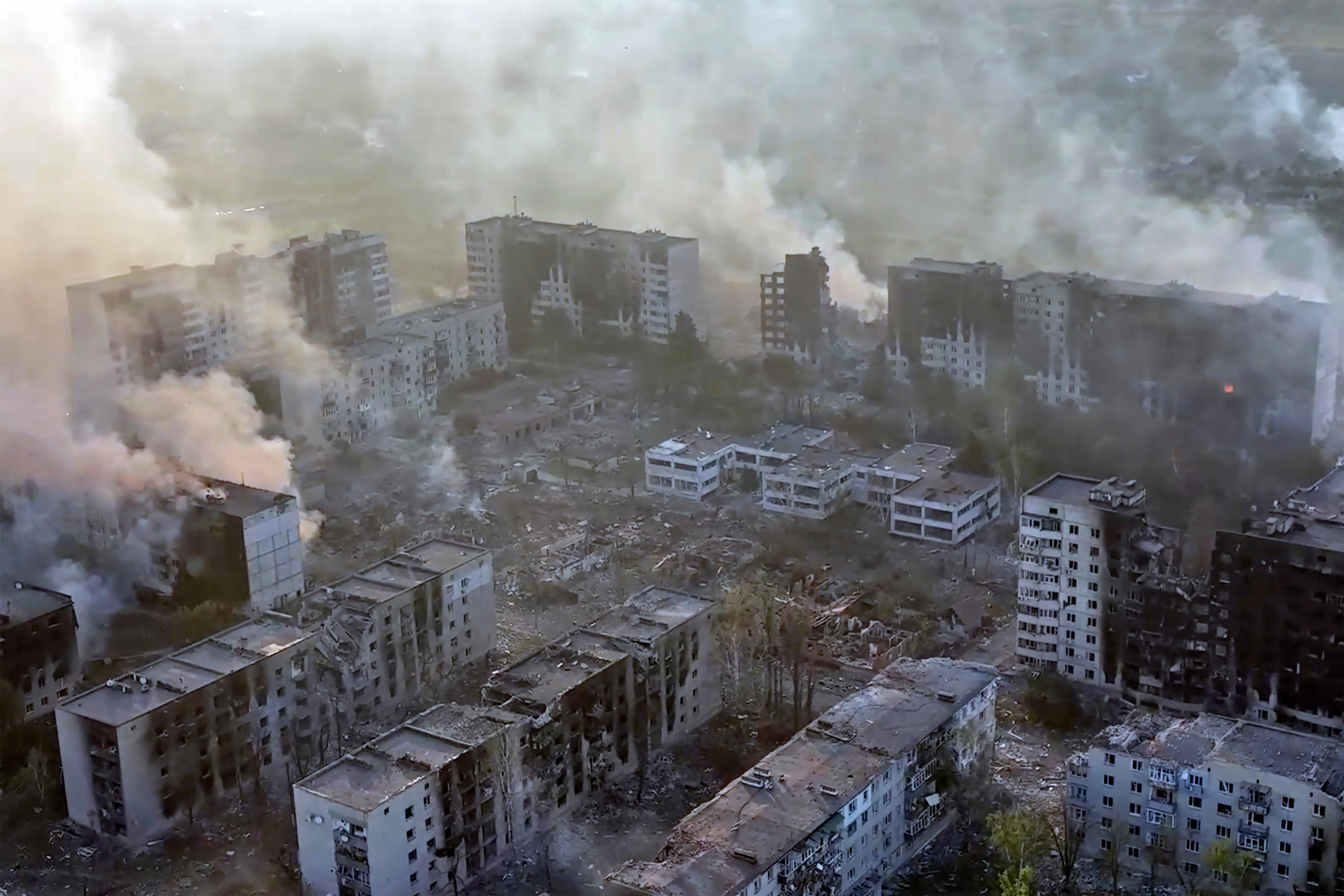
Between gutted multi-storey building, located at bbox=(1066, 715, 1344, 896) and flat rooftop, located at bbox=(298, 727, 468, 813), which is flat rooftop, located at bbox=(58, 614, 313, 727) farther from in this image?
gutted multi-storey building, located at bbox=(1066, 715, 1344, 896)

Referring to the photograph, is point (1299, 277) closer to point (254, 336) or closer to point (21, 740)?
point (254, 336)

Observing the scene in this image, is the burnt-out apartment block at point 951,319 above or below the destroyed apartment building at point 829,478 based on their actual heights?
above

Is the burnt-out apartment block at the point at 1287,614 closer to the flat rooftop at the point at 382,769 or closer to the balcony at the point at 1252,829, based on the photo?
the balcony at the point at 1252,829

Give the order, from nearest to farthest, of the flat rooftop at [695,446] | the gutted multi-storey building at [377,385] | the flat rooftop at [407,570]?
the flat rooftop at [407,570], the flat rooftop at [695,446], the gutted multi-storey building at [377,385]

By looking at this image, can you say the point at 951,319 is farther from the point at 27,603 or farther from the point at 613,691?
the point at 27,603

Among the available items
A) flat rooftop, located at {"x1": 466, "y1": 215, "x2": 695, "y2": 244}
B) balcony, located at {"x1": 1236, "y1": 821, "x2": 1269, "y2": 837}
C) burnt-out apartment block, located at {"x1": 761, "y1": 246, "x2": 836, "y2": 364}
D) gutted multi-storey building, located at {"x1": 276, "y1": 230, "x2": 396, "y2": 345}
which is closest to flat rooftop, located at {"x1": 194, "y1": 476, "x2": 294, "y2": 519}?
gutted multi-storey building, located at {"x1": 276, "y1": 230, "x2": 396, "y2": 345}

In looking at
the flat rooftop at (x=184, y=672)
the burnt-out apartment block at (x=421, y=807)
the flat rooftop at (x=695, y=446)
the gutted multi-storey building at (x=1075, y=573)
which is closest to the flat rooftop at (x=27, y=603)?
the flat rooftop at (x=184, y=672)

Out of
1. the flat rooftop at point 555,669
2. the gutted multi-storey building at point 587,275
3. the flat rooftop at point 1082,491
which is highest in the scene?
the gutted multi-storey building at point 587,275
